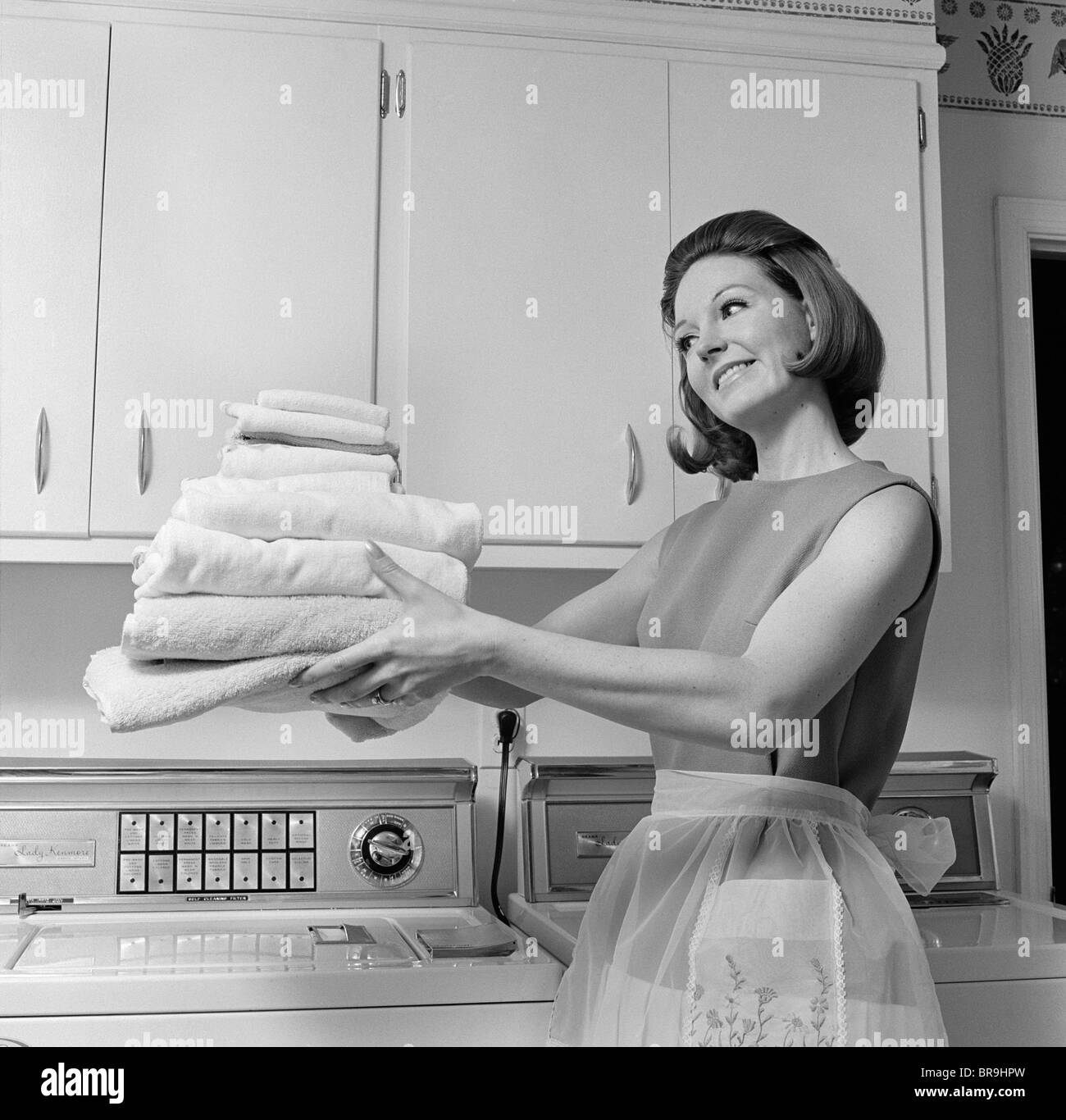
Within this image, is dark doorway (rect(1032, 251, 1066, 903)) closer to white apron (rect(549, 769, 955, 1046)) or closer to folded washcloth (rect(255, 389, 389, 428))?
white apron (rect(549, 769, 955, 1046))

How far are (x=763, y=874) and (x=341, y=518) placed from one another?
1.58 feet

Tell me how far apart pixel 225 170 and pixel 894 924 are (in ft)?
4.27

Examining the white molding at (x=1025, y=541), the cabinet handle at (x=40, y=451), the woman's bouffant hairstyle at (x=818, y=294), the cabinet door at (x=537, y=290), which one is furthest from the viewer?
the white molding at (x=1025, y=541)

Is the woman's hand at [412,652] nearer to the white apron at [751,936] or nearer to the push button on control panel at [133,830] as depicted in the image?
the white apron at [751,936]

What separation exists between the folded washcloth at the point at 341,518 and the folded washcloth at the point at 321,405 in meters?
0.10

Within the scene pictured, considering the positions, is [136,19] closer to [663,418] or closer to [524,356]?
[524,356]

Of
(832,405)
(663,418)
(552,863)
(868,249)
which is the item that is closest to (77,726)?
(552,863)

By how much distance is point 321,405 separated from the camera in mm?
1068

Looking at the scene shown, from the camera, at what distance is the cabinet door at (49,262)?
1612 millimetres

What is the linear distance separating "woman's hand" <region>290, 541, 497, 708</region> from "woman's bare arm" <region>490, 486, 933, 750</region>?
0.02m

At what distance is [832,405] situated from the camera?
49.4 inches

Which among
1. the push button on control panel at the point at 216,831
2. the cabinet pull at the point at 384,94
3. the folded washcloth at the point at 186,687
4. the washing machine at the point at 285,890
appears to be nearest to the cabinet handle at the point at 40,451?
the washing machine at the point at 285,890

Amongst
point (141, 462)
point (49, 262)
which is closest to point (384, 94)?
point (49, 262)

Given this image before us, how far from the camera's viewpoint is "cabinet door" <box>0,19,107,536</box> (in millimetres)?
1612
